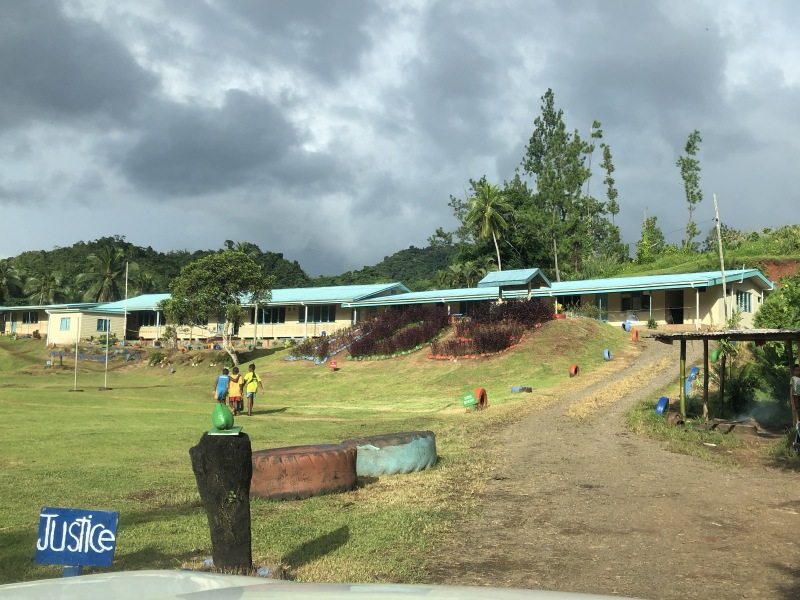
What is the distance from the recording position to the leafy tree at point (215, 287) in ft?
133

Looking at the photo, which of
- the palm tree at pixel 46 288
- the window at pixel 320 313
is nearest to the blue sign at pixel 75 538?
the window at pixel 320 313

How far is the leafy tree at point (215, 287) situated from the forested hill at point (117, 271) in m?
21.1

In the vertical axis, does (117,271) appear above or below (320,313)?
above

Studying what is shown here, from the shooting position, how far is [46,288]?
70.8m

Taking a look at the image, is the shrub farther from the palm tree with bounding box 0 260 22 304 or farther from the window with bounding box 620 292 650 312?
the palm tree with bounding box 0 260 22 304

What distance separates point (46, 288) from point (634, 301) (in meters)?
57.5

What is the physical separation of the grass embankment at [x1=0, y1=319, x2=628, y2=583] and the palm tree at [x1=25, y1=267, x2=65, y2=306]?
42.0 meters

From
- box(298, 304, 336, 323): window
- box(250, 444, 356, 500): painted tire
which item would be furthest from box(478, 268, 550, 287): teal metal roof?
box(250, 444, 356, 500): painted tire

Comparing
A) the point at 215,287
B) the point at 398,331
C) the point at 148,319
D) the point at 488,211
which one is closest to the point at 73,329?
the point at 148,319

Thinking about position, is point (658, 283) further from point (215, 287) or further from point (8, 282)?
point (8, 282)

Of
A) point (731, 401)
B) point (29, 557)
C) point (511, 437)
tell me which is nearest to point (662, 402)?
point (731, 401)

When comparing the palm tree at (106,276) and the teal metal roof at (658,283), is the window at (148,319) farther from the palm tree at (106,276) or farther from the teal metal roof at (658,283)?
the teal metal roof at (658,283)

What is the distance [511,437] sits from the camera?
15133 millimetres

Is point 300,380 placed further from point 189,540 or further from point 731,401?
point 189,540
